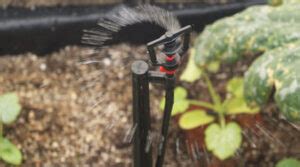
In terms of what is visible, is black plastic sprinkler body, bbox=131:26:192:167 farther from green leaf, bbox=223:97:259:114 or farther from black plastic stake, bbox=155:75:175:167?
green leaf, bbox=223:97:259:114

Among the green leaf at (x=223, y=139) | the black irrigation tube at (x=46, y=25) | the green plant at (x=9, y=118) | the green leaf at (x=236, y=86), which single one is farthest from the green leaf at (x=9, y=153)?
the green leaf at (x=236, y=86)

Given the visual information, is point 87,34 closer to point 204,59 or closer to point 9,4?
point 9,4

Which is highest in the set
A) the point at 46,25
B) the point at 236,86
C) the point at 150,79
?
the point at 46,25

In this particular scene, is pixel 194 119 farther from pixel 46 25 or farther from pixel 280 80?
pixel 46 25

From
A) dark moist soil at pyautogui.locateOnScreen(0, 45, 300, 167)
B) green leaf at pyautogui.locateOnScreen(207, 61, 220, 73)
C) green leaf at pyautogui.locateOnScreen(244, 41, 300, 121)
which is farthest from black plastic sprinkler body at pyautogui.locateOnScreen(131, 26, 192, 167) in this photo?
green leaf at pyautogui.locateOnScreen(207, 61, 220, 73)

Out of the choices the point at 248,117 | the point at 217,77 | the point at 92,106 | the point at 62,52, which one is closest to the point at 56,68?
the point at 62,52

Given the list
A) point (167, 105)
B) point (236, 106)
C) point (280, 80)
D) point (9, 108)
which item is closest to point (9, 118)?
point (9, 108)

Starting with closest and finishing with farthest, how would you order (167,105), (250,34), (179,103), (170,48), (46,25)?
(170,48) → (167,105) → (250,34) → (179,103) → (46,25)
